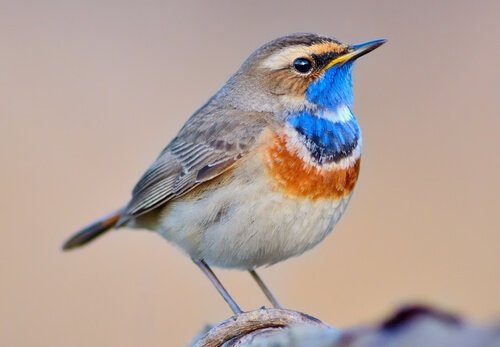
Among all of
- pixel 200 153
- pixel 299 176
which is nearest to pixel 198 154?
pixel 200 153

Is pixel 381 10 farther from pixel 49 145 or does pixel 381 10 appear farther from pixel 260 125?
pixel 260 125

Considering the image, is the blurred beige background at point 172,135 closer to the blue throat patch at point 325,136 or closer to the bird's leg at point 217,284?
the bird's leg at point 217,284

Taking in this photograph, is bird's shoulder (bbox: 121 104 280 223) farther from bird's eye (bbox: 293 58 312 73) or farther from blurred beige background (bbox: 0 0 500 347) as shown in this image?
blurred beige background (bbox: 0 0 500 347)

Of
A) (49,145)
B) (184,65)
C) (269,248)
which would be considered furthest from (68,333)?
(184,65)

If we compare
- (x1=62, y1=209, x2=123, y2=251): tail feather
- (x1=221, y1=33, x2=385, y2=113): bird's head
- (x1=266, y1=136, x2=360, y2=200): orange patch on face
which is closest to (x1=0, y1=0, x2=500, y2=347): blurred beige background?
(x1=62, y1=209, x2=123, y2=251): tail feather

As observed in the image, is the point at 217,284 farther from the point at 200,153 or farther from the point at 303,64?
the point at 303,64

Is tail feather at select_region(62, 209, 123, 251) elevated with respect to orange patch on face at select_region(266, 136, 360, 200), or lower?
elevated
